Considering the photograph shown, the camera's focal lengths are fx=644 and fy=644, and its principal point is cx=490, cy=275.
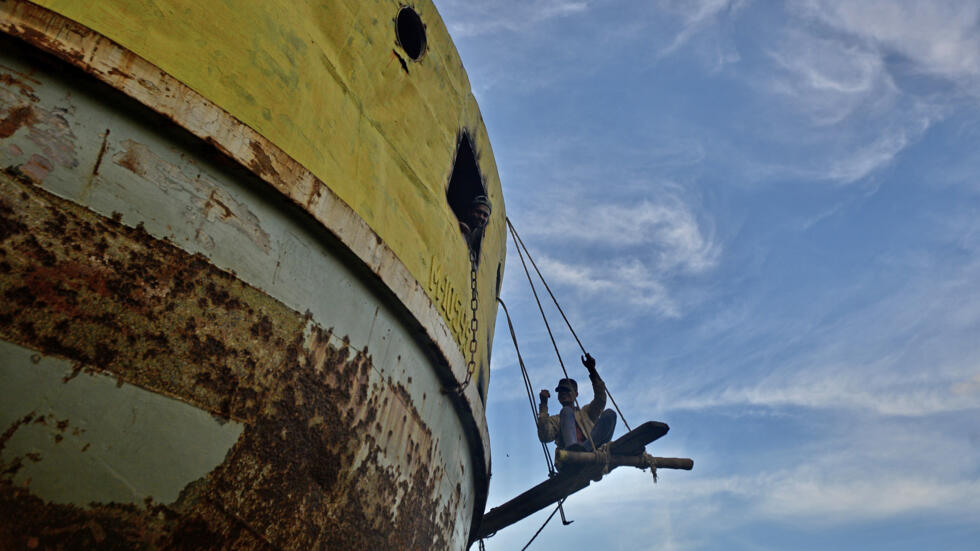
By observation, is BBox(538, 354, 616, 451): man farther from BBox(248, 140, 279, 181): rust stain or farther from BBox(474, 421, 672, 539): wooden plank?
BBox(248, 140, 279, 181): rust stain

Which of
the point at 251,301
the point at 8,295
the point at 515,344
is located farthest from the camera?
the point at 515,344

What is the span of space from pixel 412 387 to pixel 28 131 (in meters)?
1.90

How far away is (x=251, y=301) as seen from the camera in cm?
226

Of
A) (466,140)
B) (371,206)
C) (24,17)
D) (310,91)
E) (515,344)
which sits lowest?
(24,17)

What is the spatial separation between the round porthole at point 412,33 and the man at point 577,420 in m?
4.07

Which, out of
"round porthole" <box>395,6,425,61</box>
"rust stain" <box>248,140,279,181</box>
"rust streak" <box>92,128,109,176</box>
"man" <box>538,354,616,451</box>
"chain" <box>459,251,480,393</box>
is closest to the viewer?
"rust streak" <box>92,128,109,176</box>

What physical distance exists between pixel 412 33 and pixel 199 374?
8.95 ft

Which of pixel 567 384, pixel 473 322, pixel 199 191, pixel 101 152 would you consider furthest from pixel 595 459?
pixel 101 152

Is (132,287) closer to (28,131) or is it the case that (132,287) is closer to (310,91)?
(28,131)

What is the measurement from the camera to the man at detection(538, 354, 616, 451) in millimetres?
6824

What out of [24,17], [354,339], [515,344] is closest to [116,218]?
[24,17]

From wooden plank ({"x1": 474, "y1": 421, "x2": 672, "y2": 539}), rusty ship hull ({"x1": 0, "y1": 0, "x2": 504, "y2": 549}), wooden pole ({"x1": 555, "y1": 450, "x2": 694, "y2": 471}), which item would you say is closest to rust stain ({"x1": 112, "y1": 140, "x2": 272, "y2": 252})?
rusty ship hull ({"x1": 0, "y1": 0, "x2": 504, "y2": 549})

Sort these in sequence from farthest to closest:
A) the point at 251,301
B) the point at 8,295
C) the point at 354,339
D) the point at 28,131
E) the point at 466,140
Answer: the point at 466,140
the point at 354,339
the point at 251,301
the point at 28,131
the point at 8,295

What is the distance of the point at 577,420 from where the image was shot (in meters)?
7.05
